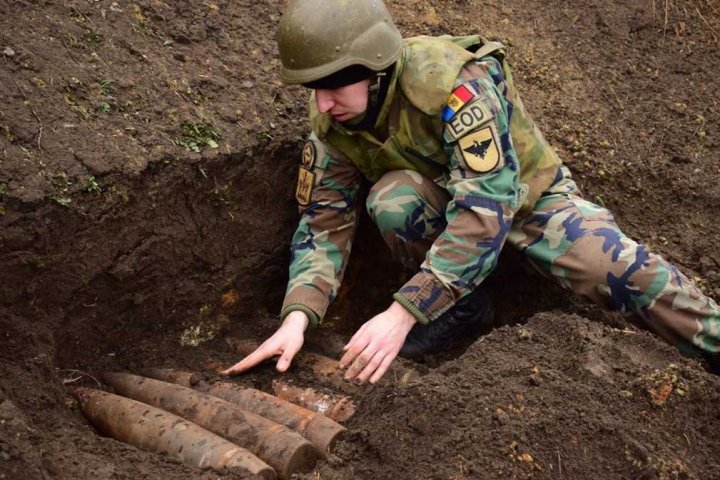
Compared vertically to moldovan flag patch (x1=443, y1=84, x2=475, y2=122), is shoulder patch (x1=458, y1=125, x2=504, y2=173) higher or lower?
lower

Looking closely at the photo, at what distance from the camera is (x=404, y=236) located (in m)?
4.31

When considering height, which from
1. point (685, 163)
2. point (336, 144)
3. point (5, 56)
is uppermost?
point (5, 56)

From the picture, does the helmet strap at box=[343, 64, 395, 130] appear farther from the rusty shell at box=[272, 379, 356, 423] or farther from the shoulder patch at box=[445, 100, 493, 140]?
the rusty shell at box=[272, 379, 356, 423]

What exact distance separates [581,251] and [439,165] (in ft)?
2.38

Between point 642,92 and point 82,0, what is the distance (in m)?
3.32

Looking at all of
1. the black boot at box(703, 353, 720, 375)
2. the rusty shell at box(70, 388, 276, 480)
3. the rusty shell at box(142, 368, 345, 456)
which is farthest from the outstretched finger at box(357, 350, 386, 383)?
the black boot at box(703, 353, 720, 375)

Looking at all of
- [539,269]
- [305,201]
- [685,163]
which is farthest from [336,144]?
[685,163]

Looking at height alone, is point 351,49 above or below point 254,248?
above

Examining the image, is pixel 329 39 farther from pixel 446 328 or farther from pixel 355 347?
pixel 446 328

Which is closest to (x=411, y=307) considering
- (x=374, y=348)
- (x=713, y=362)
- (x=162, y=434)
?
(x=374, y=348)

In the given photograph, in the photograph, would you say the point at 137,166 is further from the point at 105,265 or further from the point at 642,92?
the point at 642,92

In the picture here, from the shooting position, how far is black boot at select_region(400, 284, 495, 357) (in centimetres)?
451

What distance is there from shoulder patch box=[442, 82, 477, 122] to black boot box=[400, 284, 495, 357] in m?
1.04

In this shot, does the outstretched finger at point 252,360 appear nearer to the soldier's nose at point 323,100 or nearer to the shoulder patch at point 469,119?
the soldier's nose at point 323,100
